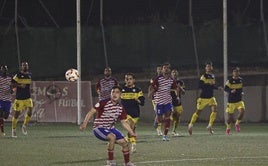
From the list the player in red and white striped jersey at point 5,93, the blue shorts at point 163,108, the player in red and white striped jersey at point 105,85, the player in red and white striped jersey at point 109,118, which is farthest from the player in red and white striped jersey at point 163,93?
the player in red and white striped jersey at point 109,118

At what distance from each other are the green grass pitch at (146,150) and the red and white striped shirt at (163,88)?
124 centimetres

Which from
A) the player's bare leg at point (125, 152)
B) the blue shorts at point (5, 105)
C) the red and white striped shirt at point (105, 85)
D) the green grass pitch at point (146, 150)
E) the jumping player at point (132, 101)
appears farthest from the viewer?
the red and white striped shirt at point (105, 85)

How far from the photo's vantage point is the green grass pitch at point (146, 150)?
55.2 feet

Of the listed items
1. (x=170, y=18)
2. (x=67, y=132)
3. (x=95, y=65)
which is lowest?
(x=67, y=132)

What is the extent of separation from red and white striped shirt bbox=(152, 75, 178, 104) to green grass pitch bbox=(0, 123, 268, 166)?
124 cm

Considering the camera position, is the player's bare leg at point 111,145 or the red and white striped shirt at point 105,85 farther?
the red and white striped shirt at point 105,85

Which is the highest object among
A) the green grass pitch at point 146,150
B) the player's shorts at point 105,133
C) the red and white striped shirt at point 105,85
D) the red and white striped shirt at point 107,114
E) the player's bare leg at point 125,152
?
Answer: the red and white striped shirt at point 105,85

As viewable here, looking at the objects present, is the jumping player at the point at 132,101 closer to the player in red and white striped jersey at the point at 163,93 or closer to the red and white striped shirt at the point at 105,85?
the player in red and white striped jersey at the point at 163,93

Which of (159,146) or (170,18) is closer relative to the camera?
(159,146)

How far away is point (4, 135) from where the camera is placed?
26.2m

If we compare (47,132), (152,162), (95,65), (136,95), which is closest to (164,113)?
(136,95)

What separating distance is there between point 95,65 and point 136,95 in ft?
53.7

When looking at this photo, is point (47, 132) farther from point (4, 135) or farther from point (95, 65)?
point (95, 65)

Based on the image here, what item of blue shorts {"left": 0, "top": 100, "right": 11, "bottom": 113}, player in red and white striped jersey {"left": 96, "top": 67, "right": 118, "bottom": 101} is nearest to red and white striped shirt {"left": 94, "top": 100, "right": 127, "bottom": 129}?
player in red and white striped jersey {"left": 96, "top": 67, "right": 118, "bottom": 101}
